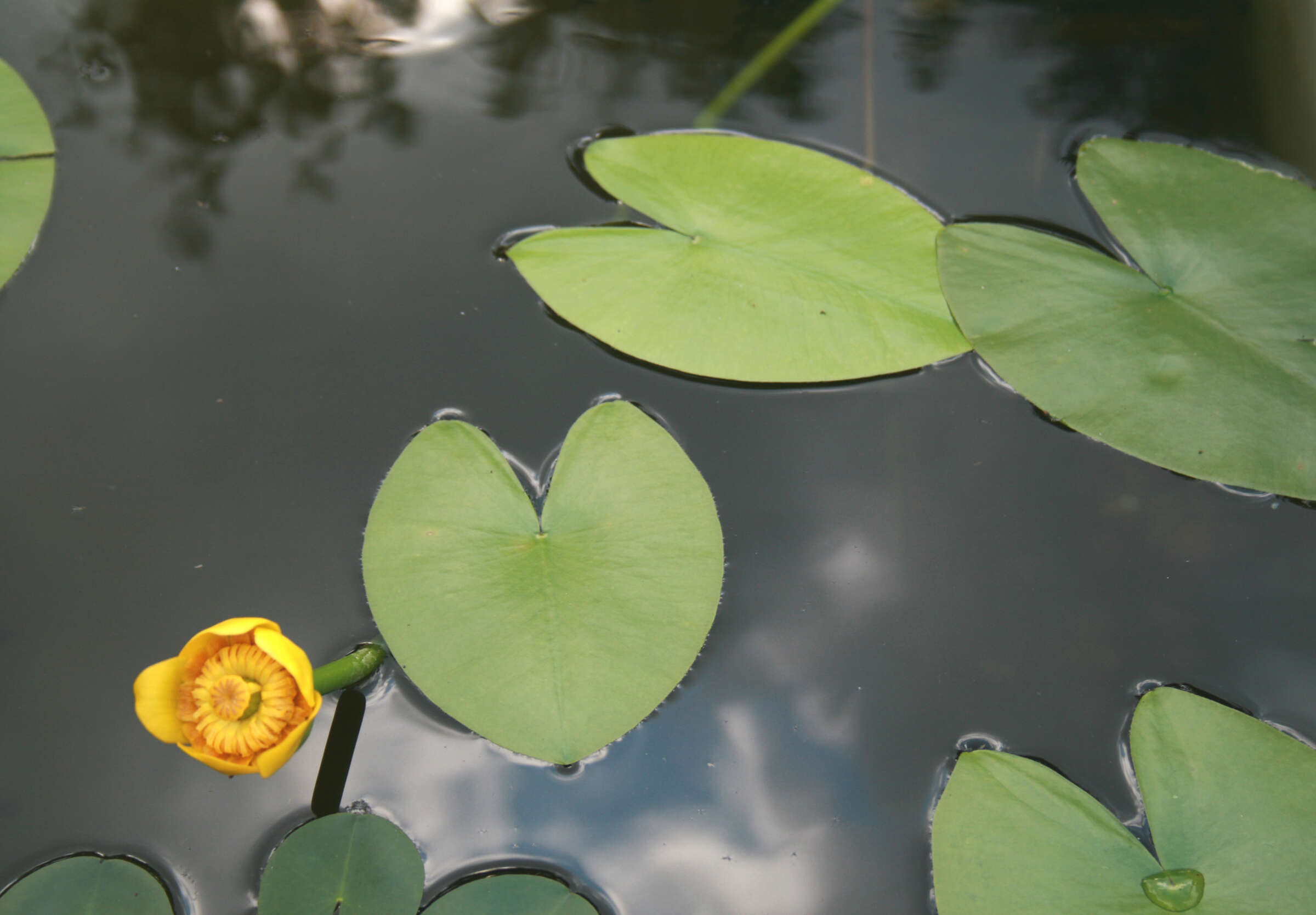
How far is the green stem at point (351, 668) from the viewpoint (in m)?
1.16

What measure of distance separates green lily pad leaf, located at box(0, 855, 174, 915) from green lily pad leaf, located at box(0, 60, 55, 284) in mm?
1020

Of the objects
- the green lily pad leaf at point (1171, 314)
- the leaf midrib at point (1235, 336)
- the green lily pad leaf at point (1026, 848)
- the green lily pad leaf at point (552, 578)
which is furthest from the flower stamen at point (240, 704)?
the leaf midrib at point (1235, 336)

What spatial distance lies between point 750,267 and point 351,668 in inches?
36.9

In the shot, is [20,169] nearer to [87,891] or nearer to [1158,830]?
[87,891]

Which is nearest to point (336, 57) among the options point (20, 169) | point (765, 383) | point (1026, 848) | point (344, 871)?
point (20, 169)

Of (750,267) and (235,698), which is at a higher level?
(750,267)

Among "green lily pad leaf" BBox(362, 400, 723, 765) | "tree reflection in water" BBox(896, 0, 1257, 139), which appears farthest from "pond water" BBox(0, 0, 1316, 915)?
"green lily pad leaf" BBox(362, 400, 723, 765)

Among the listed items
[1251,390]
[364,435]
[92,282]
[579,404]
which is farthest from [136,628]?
[1251,390]

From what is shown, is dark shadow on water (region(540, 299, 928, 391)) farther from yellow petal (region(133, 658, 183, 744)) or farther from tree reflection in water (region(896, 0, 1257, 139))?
yellow petal (region(133, 658, 183, 744))

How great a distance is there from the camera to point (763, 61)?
67.7 inches

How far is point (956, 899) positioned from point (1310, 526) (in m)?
0.86

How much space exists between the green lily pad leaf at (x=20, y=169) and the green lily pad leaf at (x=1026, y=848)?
1.85 meters

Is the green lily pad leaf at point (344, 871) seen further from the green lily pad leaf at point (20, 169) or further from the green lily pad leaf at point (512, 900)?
the green lily pad leaf at point (20, 169)

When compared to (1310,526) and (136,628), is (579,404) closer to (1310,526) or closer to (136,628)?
(136,628)
